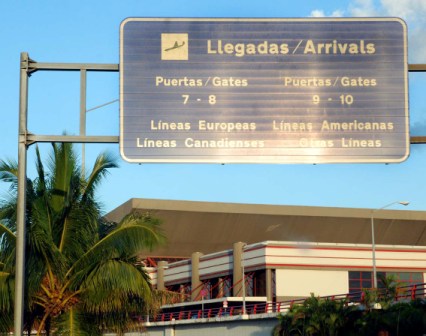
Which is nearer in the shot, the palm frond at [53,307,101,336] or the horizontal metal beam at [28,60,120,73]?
the horizontal metal beam at [28,60,120,73]

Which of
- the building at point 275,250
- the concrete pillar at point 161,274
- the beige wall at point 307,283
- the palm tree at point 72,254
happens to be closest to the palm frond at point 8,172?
the palm tree at point 72,254

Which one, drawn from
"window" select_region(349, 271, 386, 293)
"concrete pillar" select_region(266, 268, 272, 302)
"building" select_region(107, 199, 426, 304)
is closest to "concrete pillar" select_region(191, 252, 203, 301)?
"building" select_region(107, 199, 426, 304)

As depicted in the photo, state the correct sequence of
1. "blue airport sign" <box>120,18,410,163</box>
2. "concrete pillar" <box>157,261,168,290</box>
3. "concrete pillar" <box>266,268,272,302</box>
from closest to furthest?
"blue airport sign" <box>120,18,410,163</box> → "concrete pillar" <box>266,268,272,302</box> → "concrete pillar" <box>157,261,168,290</box>

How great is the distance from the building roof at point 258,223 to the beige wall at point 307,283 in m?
26.4

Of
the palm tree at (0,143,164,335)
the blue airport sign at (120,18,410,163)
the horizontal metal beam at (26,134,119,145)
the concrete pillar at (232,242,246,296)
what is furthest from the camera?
the concrete pillar at (232,242,246,296)

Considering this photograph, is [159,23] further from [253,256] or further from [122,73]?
[253,256]

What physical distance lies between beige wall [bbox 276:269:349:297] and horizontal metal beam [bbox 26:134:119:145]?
54554 millimetres

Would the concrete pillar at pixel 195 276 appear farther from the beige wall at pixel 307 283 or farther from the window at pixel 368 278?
the window at pixel 368 278

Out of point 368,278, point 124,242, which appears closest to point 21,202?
point 124,242

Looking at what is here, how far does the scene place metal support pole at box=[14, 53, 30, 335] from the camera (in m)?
18.5

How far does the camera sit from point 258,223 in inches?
4001

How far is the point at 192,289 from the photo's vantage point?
86125 millimetres

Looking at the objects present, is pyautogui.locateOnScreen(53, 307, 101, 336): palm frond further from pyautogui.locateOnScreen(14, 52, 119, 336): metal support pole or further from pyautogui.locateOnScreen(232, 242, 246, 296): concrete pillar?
pyautogui.locateOnScreen(232, 242, 246, 296): concrete pillar

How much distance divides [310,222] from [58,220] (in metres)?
75.7
